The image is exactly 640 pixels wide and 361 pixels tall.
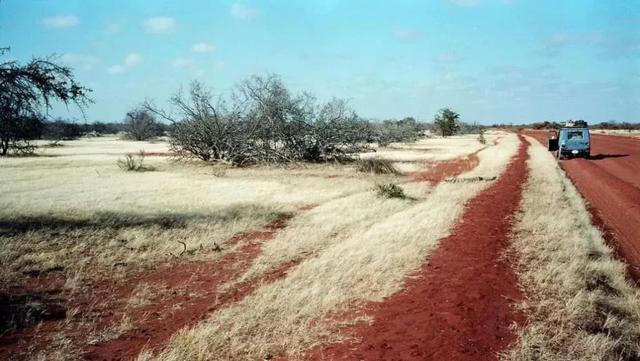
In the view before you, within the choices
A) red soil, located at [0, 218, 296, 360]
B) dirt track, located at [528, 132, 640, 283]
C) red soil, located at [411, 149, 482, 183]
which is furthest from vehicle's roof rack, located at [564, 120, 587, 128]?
red soil, located at [0, 218, 296, 360]

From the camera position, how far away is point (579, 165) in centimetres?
2675

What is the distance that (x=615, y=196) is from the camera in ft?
52.0

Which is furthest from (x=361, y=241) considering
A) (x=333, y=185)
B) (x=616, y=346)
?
(x=333, y=185)

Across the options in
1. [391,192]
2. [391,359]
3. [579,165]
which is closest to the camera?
[391,359]

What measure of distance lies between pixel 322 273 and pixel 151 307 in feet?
8.66

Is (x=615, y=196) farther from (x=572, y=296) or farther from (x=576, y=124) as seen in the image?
(x=576, y=124)

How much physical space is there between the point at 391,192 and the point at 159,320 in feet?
34.8

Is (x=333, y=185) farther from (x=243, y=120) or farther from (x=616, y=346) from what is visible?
(x=616, y=346)

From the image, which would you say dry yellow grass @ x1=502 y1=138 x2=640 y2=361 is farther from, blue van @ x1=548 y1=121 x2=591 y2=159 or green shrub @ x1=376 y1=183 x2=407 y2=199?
blue van @ x1=548 y1=121 x2=591 y2=159

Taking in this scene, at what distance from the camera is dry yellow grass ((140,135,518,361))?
5.82m

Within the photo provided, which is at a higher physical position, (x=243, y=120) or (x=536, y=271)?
(x=243, y=120)

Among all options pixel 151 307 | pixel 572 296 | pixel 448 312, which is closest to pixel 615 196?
pixel 572 296

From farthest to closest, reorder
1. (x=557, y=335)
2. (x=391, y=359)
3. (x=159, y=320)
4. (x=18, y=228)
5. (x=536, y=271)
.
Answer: (x=18, y=228)
(x=536, y=271)
(x=159, y=320)
(x=557, y=335)
(x=391, y=359)

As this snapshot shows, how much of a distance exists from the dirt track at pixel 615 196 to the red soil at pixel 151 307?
20.9 feet
